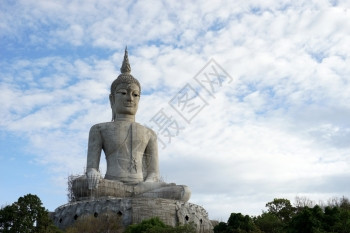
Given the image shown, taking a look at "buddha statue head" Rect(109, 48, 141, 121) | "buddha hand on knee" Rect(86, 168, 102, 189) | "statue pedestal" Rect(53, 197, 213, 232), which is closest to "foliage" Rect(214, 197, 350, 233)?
"statue pedestal" Rect(53, 197, 213, 232)

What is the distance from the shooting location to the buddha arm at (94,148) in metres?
24.1

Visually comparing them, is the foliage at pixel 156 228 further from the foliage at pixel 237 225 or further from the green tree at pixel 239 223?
the green tree at pixel 239 223

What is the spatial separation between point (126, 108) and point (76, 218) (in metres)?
6.21

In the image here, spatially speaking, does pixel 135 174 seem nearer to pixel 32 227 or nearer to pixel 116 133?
pixel 116 133

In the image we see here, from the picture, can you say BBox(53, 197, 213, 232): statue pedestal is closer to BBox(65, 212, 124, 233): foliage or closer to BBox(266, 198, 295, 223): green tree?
BBox(65, 212, 124, 233): foliage

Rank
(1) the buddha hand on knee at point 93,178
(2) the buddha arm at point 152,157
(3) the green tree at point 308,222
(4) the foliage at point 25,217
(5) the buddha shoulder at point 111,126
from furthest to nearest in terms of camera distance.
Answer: (5) the buddha shoulder at point 111,126 → (2) the buddha arm at point 152,157 → (1) the buddha hand on knee at point 93,178 → (3) the green tree at point 308,222 → (4) the foliage at point 25,217

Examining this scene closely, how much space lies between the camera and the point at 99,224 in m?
19.6

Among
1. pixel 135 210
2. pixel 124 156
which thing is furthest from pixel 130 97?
pixel 135 210

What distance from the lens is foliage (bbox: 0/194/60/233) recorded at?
1591 centimetres

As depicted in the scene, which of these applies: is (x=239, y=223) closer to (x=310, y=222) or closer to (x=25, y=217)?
(x=310, y=222)

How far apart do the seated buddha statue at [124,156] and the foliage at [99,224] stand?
1.67 meters

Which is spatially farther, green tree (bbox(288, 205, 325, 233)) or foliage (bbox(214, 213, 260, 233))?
foliage (bbox(214, 213, 260, 233))

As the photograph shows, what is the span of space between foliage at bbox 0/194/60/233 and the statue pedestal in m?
4.43

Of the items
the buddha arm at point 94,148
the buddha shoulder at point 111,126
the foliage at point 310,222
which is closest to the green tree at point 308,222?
the foliage at point 310,222
